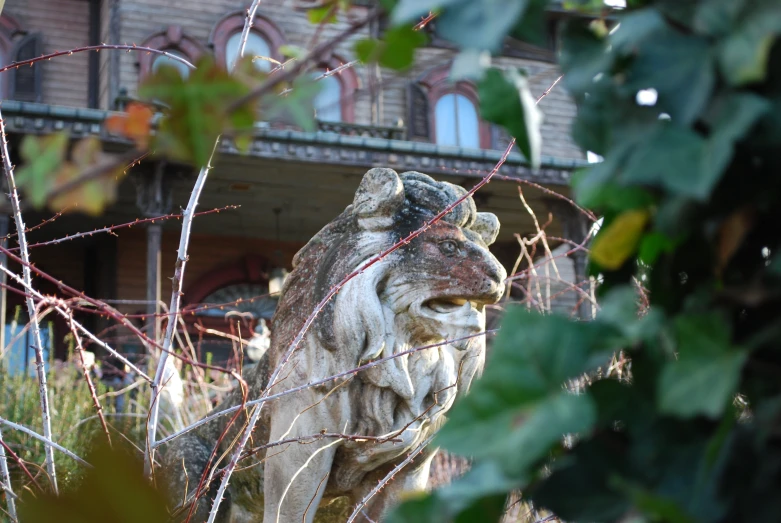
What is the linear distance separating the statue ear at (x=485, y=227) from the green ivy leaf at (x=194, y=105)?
8.50 ft

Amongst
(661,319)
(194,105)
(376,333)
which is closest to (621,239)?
(661,319)

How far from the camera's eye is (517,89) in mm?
858

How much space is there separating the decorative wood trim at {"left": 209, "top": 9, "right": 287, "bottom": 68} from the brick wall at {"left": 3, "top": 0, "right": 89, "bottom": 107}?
1.82 metres

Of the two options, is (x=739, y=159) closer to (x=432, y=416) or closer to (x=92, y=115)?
(x=432, y=416)

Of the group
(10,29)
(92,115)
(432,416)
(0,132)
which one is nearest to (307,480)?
(432,416)

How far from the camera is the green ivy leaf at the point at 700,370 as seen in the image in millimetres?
693

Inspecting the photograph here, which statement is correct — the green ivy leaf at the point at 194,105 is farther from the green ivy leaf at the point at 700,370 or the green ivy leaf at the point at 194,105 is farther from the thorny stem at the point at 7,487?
the thorny stem at the point at 7,487

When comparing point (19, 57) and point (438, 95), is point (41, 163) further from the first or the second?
point (438, 95)

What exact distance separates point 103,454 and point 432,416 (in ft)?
8.72

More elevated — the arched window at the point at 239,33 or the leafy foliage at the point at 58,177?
the arched window at the point at 239,33

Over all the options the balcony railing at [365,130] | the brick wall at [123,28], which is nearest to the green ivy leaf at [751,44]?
the balcony railing at [365,130]

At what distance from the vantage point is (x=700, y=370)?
0.71 m

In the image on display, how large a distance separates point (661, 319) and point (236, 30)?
1437 centimetres

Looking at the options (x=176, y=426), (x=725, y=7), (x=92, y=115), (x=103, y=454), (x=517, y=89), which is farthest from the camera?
(x=92, y=115)
